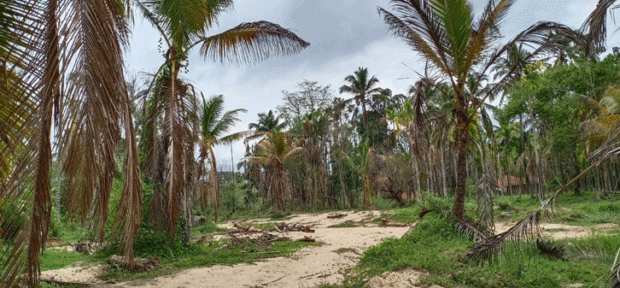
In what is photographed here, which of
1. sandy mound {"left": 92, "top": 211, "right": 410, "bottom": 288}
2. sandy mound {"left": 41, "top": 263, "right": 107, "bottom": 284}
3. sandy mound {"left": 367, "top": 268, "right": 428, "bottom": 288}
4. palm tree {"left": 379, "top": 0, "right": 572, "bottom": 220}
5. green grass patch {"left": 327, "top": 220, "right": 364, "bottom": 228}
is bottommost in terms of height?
green grass patch {"left": 327, "top": 220, "right": 364, "bottom": 228}

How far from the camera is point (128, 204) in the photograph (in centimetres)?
252

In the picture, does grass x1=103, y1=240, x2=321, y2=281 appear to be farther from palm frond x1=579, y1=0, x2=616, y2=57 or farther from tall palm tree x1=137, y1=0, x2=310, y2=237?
palm frond x1=579, y1=0, x2=616, y2=57

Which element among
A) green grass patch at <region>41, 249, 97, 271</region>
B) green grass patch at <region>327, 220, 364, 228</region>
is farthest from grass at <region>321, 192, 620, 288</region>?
green grass patch at <region>327, 220, 364, 228</region>

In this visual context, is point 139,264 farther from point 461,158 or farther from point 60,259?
point 461,158

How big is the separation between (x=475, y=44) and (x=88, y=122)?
753 centimetres

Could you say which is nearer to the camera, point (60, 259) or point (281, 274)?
point (281, 274)

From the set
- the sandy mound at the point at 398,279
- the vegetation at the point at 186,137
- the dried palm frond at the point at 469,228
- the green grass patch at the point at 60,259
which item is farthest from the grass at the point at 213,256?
the dried palm frond at the point at 469,228

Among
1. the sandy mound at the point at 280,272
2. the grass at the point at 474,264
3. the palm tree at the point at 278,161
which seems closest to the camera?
the grass at the point at 474,264

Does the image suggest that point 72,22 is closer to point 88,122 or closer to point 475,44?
point 88,122

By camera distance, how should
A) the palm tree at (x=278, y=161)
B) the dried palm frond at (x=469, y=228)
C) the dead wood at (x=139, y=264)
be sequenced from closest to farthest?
1. the dead wood at (x=139, y=264)
2. the dried palm frond at (x=469, y=228)
3. the palm tree at (x=278, y=161)

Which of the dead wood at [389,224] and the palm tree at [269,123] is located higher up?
the palm tree at [269,123]

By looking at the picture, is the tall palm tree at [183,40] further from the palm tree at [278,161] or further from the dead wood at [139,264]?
the palm tree at [278,161]

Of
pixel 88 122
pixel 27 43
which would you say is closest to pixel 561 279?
pixel 88 122

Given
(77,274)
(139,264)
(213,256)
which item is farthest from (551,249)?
(77,274)
